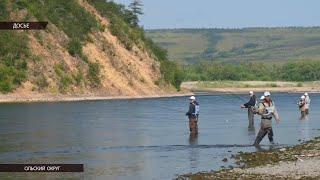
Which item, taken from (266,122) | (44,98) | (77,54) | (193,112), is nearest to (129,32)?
(77,54)

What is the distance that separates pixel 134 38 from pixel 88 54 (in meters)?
14.3

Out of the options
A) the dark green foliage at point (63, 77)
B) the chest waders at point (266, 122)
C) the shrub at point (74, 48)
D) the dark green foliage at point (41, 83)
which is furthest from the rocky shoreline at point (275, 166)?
the shrub at point (74, 48)

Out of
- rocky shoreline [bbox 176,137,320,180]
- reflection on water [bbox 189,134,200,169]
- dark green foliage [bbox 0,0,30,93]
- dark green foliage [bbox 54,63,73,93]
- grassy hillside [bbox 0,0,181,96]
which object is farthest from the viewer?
dark green foliage [bbox 54,63,73,93]

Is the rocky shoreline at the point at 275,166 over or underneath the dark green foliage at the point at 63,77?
underneath

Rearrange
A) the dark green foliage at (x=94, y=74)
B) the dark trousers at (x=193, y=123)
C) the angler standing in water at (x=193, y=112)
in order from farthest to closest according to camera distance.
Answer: the dark green foliage at (x=94, y=74) → the dark trousers at (x=193, y=123) → the angler standing in water at (x=193, y=112)

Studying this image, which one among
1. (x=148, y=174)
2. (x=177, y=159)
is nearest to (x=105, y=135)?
(x=177, y=159)

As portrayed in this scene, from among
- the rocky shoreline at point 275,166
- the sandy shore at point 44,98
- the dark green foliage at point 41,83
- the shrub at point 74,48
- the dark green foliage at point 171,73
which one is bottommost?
the rocky shoreline at point 275,166

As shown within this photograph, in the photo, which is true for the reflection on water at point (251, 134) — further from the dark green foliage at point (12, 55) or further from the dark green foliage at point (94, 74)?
the dark green foliage at point (94, 74)

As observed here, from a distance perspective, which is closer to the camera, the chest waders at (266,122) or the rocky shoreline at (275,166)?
the rocky shoreline at (275,166)

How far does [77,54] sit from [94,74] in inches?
142

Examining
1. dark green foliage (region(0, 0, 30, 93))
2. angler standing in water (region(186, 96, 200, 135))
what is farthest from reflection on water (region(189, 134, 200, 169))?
dark green foliage (region(0, 0, 30, 93))

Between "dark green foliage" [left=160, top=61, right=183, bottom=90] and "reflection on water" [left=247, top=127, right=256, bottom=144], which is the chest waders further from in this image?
"dark green foliage" [left=160, top=61, right=183, bottom=90]

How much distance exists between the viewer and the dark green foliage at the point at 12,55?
281ft

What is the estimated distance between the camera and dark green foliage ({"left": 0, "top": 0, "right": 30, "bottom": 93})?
281ft
